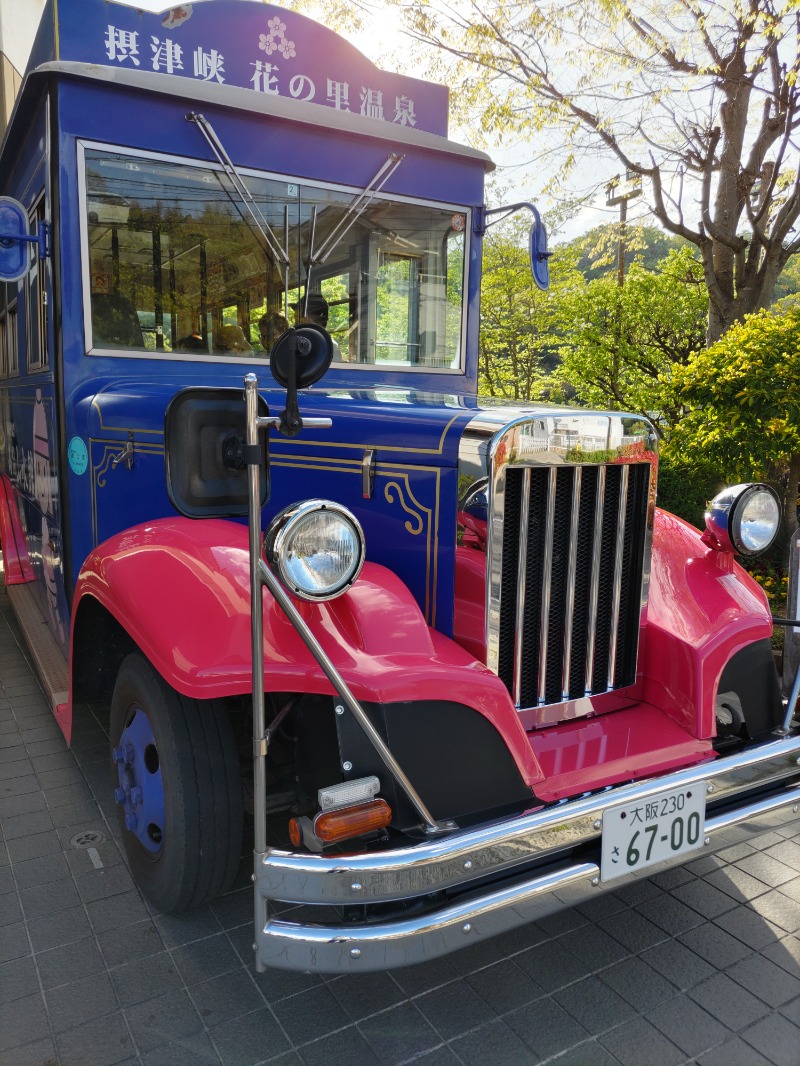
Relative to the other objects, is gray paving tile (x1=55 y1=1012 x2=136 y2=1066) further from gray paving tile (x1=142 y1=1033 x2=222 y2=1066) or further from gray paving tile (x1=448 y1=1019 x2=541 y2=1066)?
gray paving tile (x1=448 y1=1019 x2=541 y2=1066)

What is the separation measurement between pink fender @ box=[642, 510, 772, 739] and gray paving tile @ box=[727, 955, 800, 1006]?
0.66 metres

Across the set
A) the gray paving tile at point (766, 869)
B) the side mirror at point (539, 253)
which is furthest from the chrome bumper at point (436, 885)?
the side mirror at point (539, 253)

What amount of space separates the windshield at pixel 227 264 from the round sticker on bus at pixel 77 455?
382mm

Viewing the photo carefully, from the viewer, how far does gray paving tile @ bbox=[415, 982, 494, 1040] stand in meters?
2.10

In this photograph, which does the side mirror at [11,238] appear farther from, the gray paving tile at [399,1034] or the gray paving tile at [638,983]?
the gray paving tile at [638,983]

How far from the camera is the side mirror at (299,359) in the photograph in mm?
1788

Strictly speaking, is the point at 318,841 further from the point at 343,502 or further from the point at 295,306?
the point at 295,306

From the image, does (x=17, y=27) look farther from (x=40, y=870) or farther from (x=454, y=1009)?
(x=454, y=1009)

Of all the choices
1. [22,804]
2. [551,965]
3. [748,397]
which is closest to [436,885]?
[551,965]

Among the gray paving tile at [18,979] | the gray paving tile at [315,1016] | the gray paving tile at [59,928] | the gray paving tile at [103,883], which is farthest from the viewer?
the gray paving tile at [103,883]

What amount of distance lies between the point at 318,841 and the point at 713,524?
1.65 m

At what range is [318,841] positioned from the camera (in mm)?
1832

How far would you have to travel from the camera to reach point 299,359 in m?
1.84

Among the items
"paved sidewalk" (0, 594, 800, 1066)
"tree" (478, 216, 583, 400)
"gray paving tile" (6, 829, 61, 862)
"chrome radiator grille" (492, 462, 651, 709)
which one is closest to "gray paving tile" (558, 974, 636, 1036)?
"paved sidewalk" (0, 594, 800, 1066)
